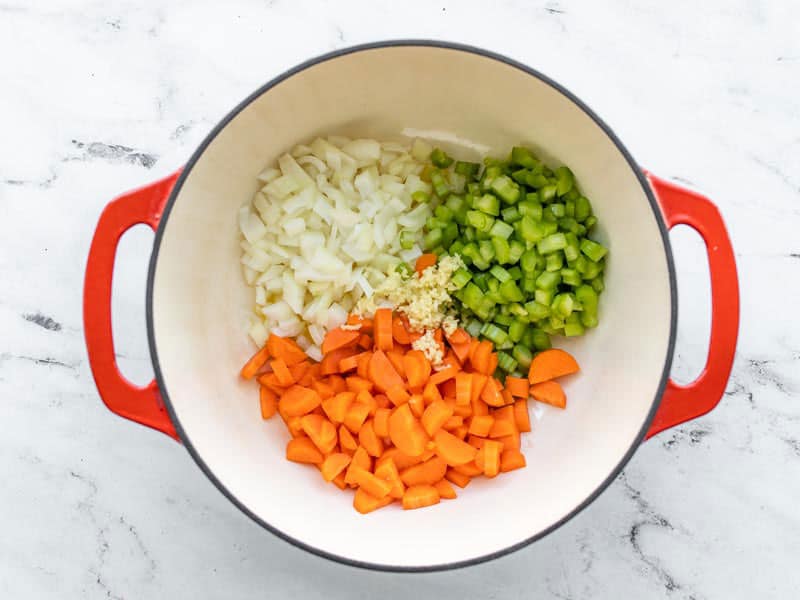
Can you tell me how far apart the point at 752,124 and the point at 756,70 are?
4.3 inches

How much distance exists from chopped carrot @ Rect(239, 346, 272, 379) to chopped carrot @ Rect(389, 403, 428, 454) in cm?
29

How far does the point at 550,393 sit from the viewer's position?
5.06 ft

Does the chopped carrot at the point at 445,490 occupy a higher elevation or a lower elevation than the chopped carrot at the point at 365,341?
lower

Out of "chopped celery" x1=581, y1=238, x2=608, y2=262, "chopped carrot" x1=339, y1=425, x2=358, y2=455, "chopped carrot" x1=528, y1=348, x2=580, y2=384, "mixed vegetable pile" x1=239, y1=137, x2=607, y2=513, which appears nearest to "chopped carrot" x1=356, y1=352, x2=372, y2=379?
"mixed vegetable pile" x1=239, y1=137, x2=607, y2=513

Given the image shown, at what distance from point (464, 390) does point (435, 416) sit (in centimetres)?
8

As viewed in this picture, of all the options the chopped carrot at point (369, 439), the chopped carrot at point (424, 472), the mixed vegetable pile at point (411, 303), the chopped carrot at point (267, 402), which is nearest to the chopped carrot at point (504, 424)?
the mixed vegetable pile at point (411, 303)

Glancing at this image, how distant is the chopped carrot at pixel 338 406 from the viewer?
148cm

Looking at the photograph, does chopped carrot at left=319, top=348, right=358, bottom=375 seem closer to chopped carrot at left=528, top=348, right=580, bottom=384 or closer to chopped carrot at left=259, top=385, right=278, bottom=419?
Result: chopped carrot at left=259, top=385, right=278, bottom=419

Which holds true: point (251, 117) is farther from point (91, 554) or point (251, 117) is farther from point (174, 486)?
point (91, 554)

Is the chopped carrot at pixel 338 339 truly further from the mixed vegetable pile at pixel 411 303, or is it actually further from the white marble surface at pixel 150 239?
the white marble surface at pixel 150 239

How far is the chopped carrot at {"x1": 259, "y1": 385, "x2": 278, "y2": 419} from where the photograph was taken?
1.56m

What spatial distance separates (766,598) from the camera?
5.34 ft

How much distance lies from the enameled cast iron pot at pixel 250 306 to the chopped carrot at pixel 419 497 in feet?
0.08

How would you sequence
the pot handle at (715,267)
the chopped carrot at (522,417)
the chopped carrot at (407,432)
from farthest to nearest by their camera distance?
the chopped carrot at (522,417)
the chopped carrot at (407,432)
the pot handle at (715,267)
